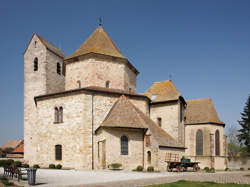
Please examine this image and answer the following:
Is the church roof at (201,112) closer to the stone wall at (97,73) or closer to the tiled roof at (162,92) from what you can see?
the tiled roof at (162,92)

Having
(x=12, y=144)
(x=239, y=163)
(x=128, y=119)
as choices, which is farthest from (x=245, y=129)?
(x=12, y=144)

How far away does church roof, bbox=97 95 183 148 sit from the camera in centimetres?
2703

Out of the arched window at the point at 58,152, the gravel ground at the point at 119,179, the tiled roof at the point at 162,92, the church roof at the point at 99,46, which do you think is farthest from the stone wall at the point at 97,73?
the gravel ground at the point at 119,179

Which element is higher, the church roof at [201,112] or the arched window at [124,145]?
the church roof at [201,112]

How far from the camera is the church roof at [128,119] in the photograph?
88.7ft

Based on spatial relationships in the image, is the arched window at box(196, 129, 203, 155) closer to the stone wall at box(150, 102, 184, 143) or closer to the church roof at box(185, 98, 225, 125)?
the church roof at box(185, 98, 225, 125)

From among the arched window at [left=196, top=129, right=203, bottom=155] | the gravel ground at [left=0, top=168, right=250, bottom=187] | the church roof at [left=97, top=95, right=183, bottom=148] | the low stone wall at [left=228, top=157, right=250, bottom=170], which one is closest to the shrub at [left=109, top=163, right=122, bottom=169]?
the church roof at [left=97, top=95, right=183, bottom=148]

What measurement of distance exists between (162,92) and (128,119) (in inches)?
439

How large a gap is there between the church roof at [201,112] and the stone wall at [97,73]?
11.7 metres

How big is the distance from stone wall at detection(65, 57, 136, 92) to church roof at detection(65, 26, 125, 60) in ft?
3.08

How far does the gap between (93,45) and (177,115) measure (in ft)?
45.1

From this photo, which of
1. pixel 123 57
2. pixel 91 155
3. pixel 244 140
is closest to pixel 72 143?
pixel 91 155

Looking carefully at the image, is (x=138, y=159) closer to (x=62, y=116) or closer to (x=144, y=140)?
(x=144, y=140)

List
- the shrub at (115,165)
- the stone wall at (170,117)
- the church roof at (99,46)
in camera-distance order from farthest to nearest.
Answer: the stone wall at (170,117) → the church roof at (99,46) → the shrub at (115,165)
